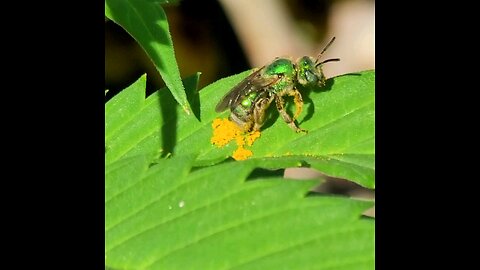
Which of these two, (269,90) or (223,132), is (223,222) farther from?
(269,90)

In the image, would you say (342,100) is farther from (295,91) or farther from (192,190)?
(192,190)

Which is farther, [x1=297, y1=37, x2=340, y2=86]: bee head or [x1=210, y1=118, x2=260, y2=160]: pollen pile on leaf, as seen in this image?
[x1=297, y1=37, x2=340, y2=86]: bee head

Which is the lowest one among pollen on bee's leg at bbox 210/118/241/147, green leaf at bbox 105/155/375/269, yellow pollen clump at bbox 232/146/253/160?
yellow pollen clump at bbox 232/146/253/160

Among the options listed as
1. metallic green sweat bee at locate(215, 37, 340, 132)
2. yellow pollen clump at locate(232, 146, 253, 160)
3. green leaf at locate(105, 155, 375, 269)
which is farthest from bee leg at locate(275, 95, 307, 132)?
green leaf at locate(105, 155, 375, 269)

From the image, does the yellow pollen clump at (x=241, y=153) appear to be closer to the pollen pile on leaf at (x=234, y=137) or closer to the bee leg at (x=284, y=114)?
the pollen pile on leaf at (x=234, y=137)

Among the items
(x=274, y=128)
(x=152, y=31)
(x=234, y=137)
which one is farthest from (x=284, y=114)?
(x=152, y=31)

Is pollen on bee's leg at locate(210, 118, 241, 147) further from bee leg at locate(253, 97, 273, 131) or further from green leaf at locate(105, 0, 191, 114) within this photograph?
green leaf at locate(105, 0, 191, 114)

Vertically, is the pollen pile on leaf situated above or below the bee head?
above

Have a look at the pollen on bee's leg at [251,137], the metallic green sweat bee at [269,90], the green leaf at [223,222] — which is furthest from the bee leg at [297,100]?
the green leaf at [223,222]
